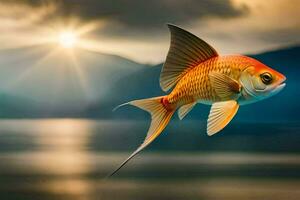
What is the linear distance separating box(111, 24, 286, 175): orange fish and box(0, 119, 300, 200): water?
0.13 metres

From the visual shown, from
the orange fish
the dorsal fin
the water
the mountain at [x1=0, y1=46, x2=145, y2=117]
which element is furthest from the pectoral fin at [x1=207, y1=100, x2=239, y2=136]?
the mountain at [x1=0, y1=46, x2=145, y2=117]

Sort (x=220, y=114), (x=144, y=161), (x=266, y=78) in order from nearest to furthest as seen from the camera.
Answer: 1. (x=266, y=78)
2. (x=220, y=114)
3. (x=144, y=161)

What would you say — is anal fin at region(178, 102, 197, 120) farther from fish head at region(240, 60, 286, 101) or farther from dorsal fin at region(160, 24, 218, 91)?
fish head at region(240, 60, 286, 101)

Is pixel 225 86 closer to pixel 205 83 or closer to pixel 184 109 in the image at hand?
pixel 205 83

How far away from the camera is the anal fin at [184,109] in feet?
8.36

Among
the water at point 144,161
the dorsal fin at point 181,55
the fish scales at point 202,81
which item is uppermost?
the dorsal fin at point 181,55

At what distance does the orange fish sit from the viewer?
2430mm

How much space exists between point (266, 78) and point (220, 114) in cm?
28

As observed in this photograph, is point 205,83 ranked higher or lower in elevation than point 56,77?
lower

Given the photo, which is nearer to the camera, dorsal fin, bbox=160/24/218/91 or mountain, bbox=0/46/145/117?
dorsal fin, bbox=160/24/218/91

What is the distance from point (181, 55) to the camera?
2.61m

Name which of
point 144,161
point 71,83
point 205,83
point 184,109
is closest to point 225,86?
point 205,83

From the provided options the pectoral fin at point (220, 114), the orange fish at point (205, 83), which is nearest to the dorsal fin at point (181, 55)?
the orange fish at point (205, 83)

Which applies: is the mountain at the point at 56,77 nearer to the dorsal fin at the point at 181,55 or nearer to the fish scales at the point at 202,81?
the dorsal fin at the point at 181,55
